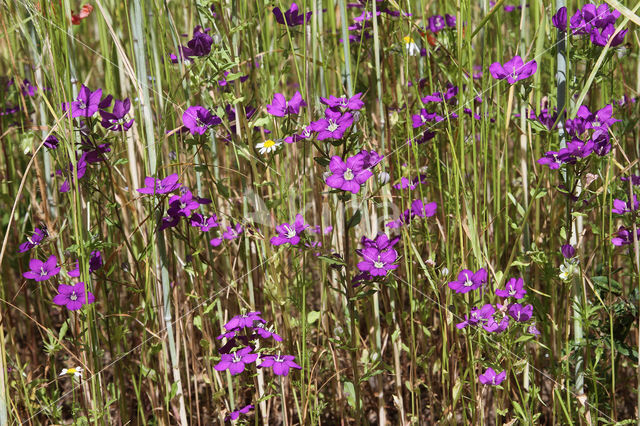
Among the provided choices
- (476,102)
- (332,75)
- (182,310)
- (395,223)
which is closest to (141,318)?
(182,310)

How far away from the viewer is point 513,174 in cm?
170

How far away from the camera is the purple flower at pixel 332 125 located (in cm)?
103

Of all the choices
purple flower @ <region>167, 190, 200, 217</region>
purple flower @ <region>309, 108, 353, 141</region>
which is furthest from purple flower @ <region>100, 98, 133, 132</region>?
purple flower @ <region>309, 108, 353, 141</region>

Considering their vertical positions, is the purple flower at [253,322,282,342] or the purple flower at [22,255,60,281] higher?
the purple flower at [22,255,60,281]

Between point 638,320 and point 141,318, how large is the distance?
1.05m

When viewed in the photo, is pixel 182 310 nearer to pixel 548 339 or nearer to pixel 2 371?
pixel 2 371

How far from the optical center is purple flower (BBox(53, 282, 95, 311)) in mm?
1168

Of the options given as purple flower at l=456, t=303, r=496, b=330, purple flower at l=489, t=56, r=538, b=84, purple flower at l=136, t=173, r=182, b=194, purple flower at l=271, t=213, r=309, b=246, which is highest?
purple flower at l=489, t=56, r=538, b=84

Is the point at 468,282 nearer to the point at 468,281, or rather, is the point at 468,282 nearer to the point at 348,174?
the point at 468,281

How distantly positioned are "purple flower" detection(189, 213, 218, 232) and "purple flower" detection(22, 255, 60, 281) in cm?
25

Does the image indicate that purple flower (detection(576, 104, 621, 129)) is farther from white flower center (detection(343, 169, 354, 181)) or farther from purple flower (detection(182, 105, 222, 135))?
purple flower (detection(182, 105, 222, 135))

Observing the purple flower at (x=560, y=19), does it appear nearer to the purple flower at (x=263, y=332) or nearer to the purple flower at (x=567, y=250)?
the purple flower at (x=567, y=250)

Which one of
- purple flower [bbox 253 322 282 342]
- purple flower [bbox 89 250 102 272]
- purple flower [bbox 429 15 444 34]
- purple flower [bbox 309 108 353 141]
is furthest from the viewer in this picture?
purple flower [bbox 429 15 444 34]

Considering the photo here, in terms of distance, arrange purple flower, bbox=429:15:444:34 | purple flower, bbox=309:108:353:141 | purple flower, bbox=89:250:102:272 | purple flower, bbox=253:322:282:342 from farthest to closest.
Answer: purple flower, bbox=429:15:444:34 → purple flower, bbox=89:250:102:272 → purple flower, bbox=253:322:282:342 → purple flower, bbox=309:108:353:141
